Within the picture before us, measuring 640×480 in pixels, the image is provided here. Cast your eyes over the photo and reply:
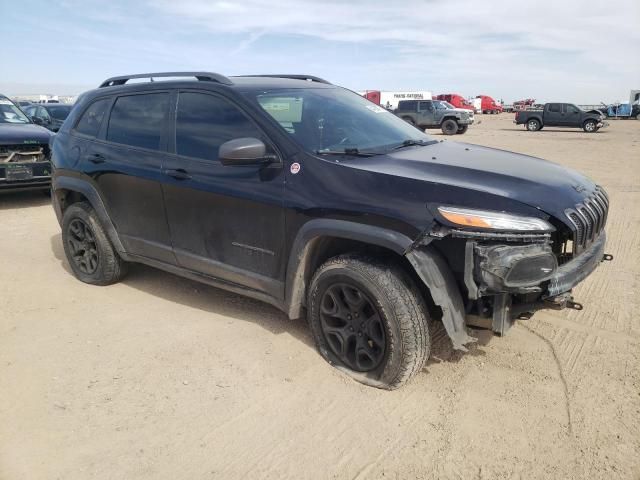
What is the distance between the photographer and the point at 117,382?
123 inches

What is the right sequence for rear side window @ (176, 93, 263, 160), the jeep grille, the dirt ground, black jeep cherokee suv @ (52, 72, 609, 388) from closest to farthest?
the dirt ground < black jeep cherokee suv @ (52, 72, 609, 388) < the jeep grille < rear side window @ (176, 93, 263, 160)

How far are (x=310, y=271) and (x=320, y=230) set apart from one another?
1.22ft

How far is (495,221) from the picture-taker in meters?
2.56

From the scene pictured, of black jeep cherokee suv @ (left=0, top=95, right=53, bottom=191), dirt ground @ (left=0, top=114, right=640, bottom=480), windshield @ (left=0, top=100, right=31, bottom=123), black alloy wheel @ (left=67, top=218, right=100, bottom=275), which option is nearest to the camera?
dirt ground @ (left=0, top=114, right=640, bottom=480)

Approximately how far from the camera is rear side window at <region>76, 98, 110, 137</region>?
4535 millimetres

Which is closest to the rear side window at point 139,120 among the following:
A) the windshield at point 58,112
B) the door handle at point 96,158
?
the door handle at point 96,158

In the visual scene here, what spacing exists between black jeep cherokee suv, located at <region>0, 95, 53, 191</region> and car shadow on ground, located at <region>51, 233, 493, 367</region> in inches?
138

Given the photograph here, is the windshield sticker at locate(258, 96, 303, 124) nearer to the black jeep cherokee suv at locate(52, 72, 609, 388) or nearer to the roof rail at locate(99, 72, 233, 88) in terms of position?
the black jeep cherokee suv at locate(52, 72, 609, 388)

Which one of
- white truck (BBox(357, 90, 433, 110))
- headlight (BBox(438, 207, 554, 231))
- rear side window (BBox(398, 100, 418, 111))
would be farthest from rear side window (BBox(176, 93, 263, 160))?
white truck (BBox(357, 90, 433, 110))

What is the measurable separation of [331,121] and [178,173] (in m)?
1.20

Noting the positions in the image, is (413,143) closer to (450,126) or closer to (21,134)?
(21,134)

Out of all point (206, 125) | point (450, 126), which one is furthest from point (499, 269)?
point (450, 126)

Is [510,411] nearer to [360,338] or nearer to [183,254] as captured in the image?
[360,338]

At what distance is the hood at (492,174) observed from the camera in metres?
2.70
